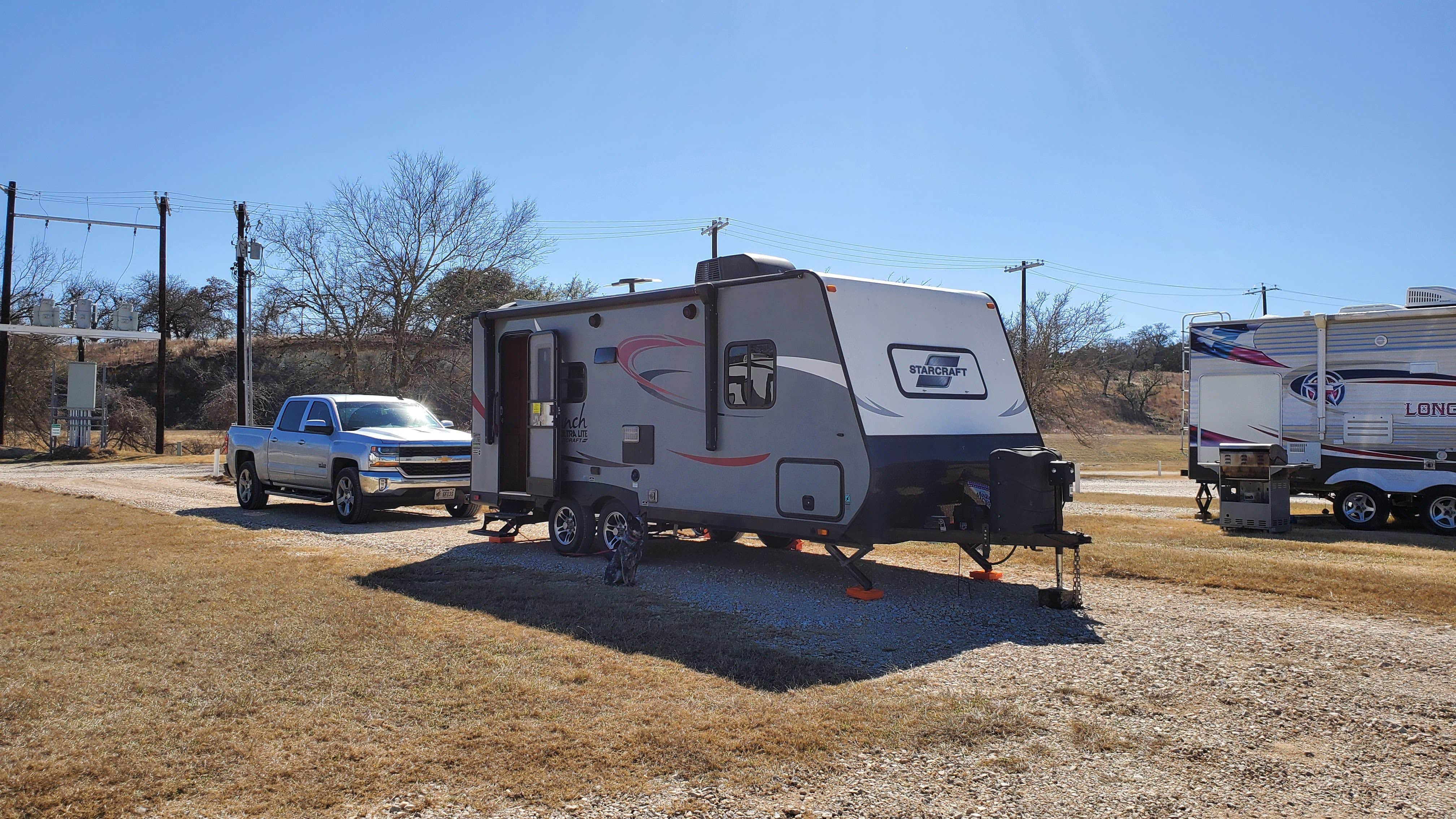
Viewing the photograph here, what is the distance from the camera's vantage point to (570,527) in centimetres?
1114

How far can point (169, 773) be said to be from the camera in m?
4.32

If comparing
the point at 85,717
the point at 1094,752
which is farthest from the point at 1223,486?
the point at 85,717

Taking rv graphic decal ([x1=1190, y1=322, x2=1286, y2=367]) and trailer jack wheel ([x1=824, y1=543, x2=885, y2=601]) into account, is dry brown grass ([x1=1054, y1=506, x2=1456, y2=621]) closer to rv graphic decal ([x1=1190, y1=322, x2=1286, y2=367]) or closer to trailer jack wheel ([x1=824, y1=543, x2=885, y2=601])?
trailer jack wheel ([x1=824, y1=543, x2=885, y2=601])

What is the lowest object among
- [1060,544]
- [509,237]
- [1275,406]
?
[1060,544]

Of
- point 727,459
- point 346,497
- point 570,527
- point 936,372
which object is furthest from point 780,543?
point 346,497

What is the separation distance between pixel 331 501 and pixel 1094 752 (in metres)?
12.9

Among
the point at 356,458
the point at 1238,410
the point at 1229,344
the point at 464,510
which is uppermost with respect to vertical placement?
the point at 1229,344

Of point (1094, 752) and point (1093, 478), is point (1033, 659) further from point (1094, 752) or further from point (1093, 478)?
point (1093, 478)

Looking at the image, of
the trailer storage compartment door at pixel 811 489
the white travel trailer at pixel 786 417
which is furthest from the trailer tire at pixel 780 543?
the trailer storage compartment door at pixel 811 489

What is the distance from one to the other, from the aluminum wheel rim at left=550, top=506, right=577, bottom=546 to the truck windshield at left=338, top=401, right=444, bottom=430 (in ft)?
17.2

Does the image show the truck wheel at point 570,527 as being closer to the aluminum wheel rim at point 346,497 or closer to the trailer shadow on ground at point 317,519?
the trailer shadow on ground at point 317,519

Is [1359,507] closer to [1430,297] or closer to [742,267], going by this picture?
[1430,297]

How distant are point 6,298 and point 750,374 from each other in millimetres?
38065

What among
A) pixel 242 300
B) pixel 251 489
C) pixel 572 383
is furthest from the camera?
pixel 242 300
